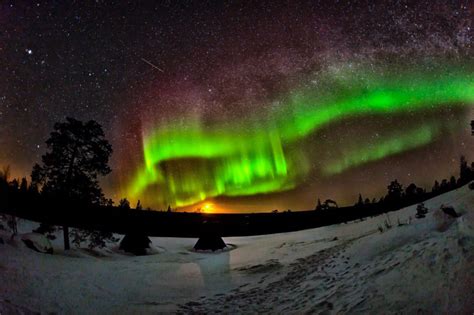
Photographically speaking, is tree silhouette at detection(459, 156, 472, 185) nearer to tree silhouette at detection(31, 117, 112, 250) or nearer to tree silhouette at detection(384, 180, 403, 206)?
tree silhouette at detection(384, 180, 403, 206)

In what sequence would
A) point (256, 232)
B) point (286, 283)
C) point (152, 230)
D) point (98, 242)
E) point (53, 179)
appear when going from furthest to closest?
1. point (256, 232)
2. point (152, 230)
3. point (53, 179)
4. point (98, 242)
5. point (286, 283)

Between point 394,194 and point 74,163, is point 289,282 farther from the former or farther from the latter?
point 394,194

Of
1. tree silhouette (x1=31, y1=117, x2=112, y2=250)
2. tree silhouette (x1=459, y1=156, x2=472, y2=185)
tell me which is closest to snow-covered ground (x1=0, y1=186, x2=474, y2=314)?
tree silhouette (x1=31, y1=117, x2=112, y2=250)

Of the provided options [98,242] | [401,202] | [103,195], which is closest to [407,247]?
[98,242]

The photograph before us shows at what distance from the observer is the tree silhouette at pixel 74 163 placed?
1641cm

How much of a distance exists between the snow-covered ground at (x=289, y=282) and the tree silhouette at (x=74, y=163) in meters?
5.16

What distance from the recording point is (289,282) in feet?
29.4

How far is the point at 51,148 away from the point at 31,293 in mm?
12124

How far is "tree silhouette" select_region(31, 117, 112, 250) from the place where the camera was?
16406mm

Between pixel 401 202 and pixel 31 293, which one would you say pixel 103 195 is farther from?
pixel 401 202

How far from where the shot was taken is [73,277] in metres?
9.18

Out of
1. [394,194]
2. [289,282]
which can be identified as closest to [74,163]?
[289,282]

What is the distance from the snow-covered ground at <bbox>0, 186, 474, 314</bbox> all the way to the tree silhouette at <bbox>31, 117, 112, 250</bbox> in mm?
5159

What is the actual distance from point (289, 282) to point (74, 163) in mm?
14209
